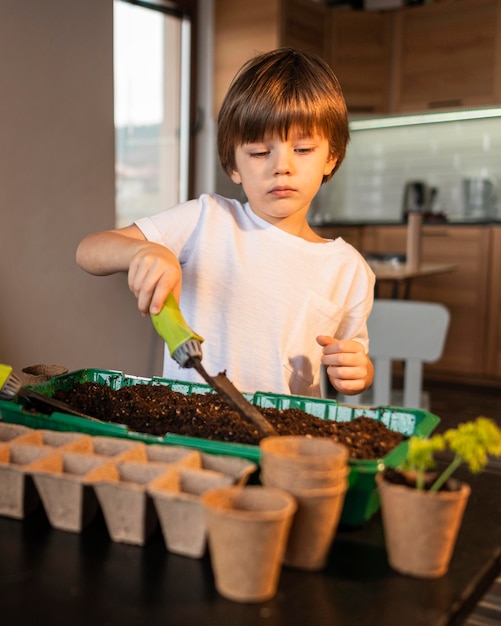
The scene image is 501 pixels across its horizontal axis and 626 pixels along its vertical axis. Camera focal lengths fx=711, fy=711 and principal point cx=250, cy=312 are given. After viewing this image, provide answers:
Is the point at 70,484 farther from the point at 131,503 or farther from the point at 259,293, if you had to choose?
the point at 259,293

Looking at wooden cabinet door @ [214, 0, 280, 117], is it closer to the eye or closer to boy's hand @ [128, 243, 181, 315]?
the eye

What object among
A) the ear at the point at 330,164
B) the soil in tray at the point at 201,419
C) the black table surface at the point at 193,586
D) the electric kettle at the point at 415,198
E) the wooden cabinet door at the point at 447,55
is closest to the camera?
the black table surface at the point at 193,586

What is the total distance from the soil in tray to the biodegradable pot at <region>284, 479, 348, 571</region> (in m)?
0.13

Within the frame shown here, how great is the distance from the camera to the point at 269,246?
128 cm

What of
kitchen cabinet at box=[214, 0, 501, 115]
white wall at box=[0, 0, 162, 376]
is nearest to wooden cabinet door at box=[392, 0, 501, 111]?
kitchen cabinet at box=[214, 0, 501, 115]

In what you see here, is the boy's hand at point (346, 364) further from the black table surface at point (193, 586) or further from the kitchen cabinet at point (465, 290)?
the kitchen cabinet at point (465, 290)

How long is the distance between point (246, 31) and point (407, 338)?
7.63 ft

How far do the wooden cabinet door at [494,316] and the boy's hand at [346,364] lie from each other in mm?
3470

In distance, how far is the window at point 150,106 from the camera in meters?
3.61

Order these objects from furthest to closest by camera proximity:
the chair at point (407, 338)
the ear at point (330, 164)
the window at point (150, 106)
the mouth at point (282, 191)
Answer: the window at point (150, 106), the chair at point (407, 338), the ear at point (330, 164), the mouth at point (282, 191)

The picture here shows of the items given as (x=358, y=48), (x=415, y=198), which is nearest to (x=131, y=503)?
(x=415, y=198)

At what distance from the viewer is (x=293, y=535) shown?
0.61 m

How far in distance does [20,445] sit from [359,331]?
2.31ft

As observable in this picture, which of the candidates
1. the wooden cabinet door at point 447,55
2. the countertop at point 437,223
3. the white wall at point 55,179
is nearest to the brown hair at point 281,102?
the white wall at point 55,179
